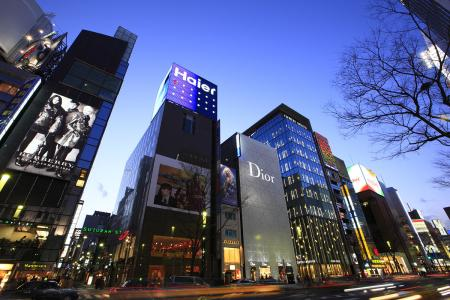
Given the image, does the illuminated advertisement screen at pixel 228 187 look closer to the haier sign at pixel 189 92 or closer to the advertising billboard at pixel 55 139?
the haier sign at pixel 189 92

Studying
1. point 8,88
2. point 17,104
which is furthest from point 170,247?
point 8,88

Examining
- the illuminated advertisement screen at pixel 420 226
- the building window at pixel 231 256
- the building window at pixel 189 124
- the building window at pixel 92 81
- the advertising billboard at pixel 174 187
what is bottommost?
the building window at pixel 231 256

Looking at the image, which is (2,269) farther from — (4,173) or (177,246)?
(177,246)

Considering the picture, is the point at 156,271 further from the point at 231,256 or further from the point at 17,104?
the point at 17,104

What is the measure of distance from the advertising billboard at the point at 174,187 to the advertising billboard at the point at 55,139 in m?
14.4

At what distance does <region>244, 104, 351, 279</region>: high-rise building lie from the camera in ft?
188

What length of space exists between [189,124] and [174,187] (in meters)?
18.7

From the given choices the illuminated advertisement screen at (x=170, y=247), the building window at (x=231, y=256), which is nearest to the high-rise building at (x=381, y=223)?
the building window at (x=231, y=256)

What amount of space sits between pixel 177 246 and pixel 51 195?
2222cm

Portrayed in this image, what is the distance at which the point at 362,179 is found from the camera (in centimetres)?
9850

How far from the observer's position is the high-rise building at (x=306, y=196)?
57.2 m

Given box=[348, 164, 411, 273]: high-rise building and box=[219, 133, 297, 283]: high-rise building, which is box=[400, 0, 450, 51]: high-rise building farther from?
box=[348, 164, 411, 273]: high-rise building

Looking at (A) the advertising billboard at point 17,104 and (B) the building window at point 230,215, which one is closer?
(A) the advertising billboard at point 17,104

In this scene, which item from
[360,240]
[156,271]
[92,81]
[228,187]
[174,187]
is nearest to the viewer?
[156,271]
